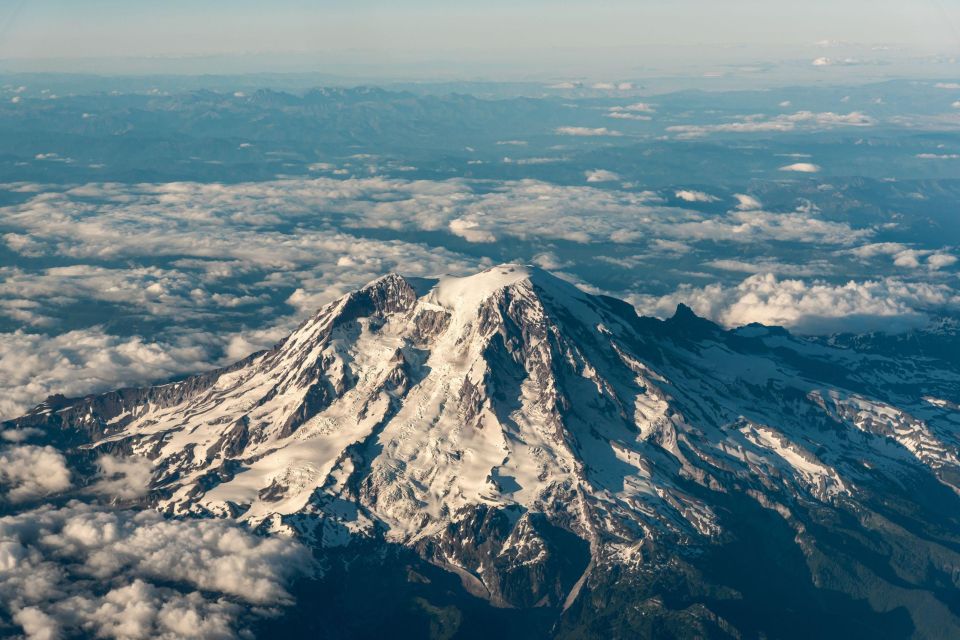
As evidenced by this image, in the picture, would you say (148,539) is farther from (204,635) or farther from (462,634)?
(462,634)

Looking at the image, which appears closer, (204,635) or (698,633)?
(204,635)

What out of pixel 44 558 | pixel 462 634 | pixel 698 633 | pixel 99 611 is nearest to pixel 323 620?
pixel 462 634

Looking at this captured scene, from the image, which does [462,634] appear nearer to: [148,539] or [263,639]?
[263,639]

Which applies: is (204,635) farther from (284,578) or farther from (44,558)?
(44,558)

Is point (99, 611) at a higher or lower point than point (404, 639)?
higher

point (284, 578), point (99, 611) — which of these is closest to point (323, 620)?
point (284, 578)

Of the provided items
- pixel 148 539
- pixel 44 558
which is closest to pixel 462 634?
pixel 148 539

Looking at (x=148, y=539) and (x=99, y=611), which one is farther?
(x=148, y=539)
